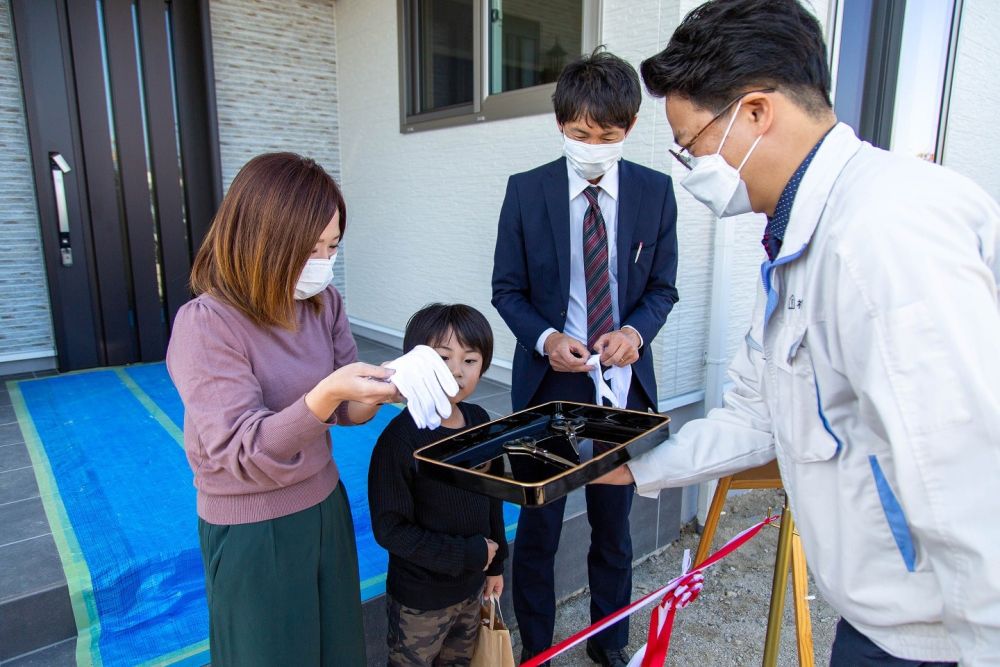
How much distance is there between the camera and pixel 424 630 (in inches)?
65.9

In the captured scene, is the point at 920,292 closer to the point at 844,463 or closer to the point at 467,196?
the point at 844,463

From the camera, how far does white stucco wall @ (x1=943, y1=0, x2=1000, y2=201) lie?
14.7ft

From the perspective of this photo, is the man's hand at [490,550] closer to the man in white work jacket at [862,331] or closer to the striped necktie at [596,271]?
the striped necktie at [596,271]

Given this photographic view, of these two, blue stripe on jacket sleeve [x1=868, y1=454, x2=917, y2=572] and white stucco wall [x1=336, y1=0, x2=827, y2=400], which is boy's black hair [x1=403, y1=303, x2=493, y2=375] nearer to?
blue stripe on jacket sleeve [x1=868, y1=454, x2=917, y2=572]

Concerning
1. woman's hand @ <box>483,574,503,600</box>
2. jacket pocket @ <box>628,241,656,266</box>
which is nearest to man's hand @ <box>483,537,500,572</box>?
woman's hand @ <box>483,574,503,600</box>

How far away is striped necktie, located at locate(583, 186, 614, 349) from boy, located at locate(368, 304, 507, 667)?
429 mm

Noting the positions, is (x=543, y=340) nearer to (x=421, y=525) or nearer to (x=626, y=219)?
(x=626, y=219)

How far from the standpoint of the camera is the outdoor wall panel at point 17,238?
12.5 feet

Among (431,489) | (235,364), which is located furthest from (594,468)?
(235,364)

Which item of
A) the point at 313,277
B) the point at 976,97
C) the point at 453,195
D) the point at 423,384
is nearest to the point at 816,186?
the point at 423,384

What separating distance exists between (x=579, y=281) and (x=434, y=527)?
0.91 metres

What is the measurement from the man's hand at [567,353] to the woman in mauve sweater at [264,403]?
760mm

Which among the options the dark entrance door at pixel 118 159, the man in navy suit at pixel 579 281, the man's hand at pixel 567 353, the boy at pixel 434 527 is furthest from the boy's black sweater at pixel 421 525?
the dark entrance door at pixel 118 159

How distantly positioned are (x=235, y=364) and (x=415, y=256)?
3.27 meters
